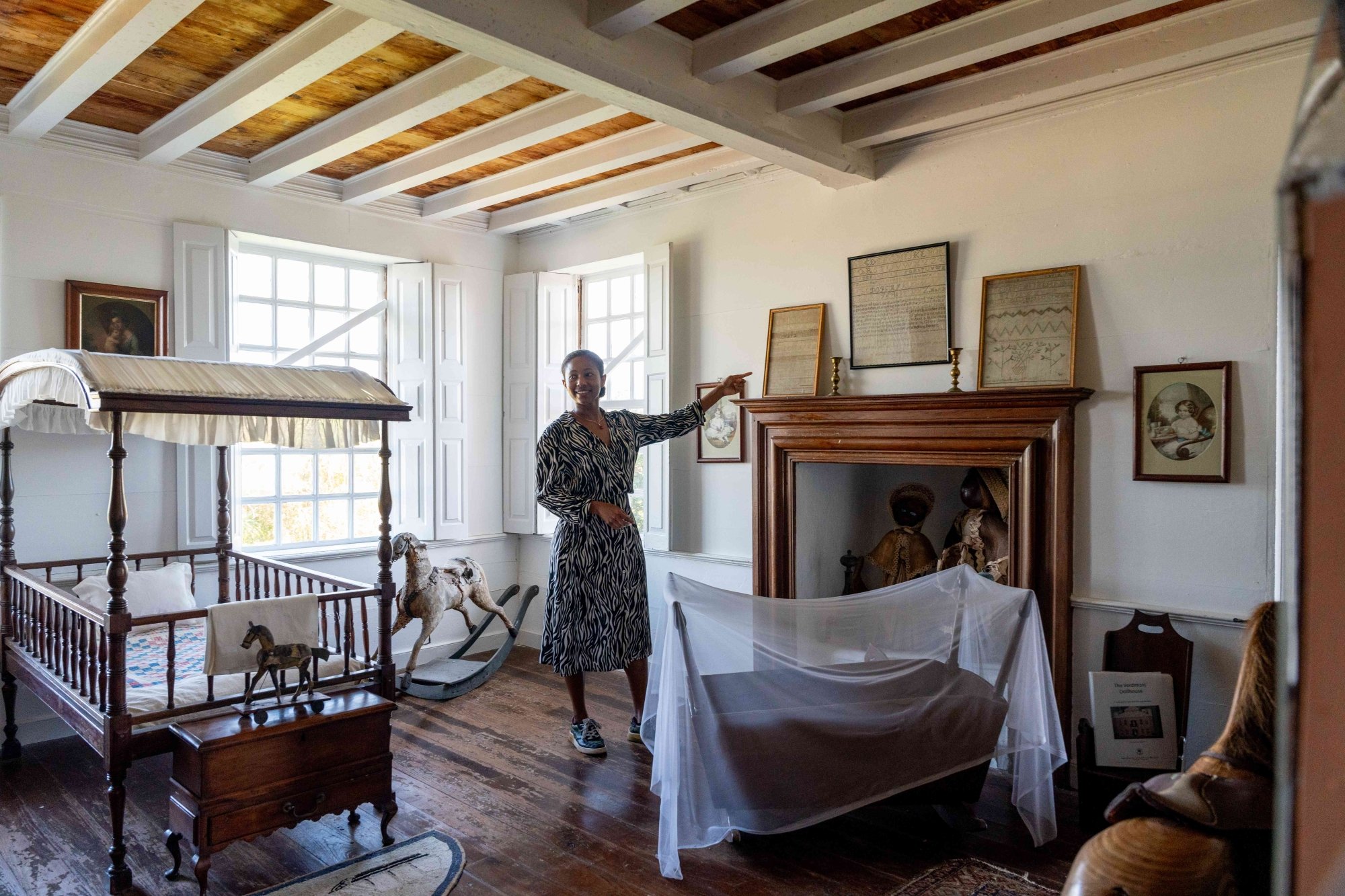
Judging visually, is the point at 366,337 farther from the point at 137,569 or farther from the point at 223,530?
the point at 137,569

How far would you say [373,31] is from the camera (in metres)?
3.25

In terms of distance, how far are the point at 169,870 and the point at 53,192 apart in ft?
10.7

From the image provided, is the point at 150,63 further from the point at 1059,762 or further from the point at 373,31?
the point at 1059,762

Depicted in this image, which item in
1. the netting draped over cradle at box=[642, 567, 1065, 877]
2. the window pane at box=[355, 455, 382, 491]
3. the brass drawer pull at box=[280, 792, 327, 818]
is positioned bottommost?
the brass drawer pull at box=[280, 792, 327, 818]

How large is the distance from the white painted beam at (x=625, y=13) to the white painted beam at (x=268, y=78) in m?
0.69

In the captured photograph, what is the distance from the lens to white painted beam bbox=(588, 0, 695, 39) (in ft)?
9.80

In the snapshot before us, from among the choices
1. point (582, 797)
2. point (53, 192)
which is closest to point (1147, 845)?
point (582, 797)

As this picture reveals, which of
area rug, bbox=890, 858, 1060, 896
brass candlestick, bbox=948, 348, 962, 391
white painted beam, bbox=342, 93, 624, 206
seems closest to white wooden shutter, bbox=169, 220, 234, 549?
white painted beam, bbox=342, 93, 624, 206

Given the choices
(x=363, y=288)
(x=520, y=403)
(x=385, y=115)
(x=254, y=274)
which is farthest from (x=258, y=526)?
(x=385, y=115)

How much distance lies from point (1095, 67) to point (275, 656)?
3788mm

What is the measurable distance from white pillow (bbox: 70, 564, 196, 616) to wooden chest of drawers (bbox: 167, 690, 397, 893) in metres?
1.25

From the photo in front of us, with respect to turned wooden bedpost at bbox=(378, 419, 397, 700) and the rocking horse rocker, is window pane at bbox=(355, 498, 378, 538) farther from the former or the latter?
turned wooden bedpost at bbox=(378, 419, 397, 700)

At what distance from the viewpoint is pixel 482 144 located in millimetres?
4535

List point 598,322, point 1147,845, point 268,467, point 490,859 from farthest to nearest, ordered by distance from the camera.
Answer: point 598,322 → point 268,467 → point 490,859 → point 1147,845
